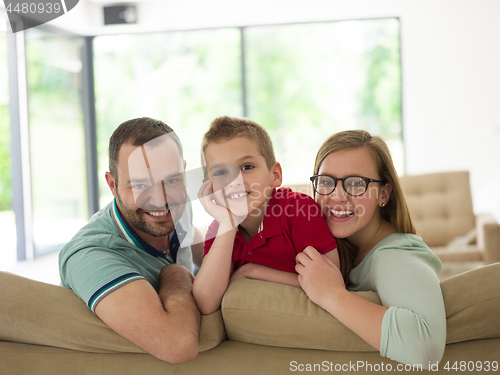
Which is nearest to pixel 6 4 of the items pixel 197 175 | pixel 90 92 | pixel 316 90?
pixel 90 92

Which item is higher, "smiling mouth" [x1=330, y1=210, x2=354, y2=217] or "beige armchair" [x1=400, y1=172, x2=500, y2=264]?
"smiling mouth" [x1=330, y1=210, x2=354, y2=217]

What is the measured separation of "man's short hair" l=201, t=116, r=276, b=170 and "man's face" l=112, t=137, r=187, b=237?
0.41 feet

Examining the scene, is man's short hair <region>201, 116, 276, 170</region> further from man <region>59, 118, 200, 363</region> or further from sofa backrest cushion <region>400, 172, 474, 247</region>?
sofa backrest cushion <region>400, 172, 474, 247</region>

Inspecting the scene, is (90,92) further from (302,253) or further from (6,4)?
(302,253)

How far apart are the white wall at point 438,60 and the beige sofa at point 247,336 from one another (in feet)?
14.0

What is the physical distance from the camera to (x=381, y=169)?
136 centimetres

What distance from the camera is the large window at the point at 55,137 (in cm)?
461

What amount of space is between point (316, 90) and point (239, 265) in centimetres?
434

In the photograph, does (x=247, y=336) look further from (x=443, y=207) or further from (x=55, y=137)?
(x=55, y=137)

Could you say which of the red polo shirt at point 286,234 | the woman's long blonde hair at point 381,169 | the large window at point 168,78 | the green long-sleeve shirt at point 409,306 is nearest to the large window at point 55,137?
the large window at point 168,78

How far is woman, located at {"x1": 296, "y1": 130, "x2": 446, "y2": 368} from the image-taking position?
927mm

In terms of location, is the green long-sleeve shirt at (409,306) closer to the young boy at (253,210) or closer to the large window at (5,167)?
the young boy at (253,210)

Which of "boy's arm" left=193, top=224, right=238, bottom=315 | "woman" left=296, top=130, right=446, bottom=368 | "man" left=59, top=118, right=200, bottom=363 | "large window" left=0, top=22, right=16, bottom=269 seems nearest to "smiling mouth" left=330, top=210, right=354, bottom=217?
"woman" left=296, top=130, right=446, bottom=368

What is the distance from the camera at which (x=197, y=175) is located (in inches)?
52.6
